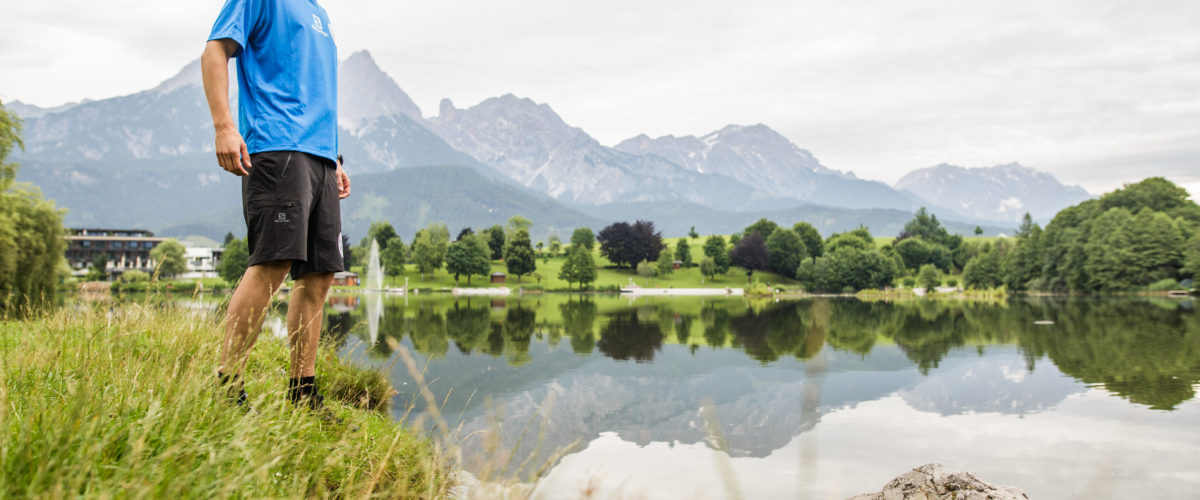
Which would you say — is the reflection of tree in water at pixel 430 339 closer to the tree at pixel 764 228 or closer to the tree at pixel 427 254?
the tree at pixel 427 254

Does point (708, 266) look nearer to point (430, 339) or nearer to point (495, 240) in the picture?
point (495, 240)

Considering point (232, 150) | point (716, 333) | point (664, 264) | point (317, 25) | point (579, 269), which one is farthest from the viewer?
point (664, 264)

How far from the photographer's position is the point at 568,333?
690 inches

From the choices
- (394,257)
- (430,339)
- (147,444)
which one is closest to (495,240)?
(394,257)

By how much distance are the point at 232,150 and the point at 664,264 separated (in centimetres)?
8003

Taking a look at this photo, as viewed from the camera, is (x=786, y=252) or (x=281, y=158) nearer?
(x=281, y=158)

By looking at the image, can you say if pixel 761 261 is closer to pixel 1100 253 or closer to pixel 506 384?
pixel 1100 253

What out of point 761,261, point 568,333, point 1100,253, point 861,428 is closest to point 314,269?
point 861,428

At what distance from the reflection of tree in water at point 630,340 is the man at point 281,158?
30.2 feet

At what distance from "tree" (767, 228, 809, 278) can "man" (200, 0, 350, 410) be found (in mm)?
80607

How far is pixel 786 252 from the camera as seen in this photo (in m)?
80.8

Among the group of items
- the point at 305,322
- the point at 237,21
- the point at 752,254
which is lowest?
the point at 305,322

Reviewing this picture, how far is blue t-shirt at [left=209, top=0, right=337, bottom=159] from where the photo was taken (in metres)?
3.05

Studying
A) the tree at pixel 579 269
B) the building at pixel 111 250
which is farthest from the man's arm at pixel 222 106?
the building at pixel 111 250
